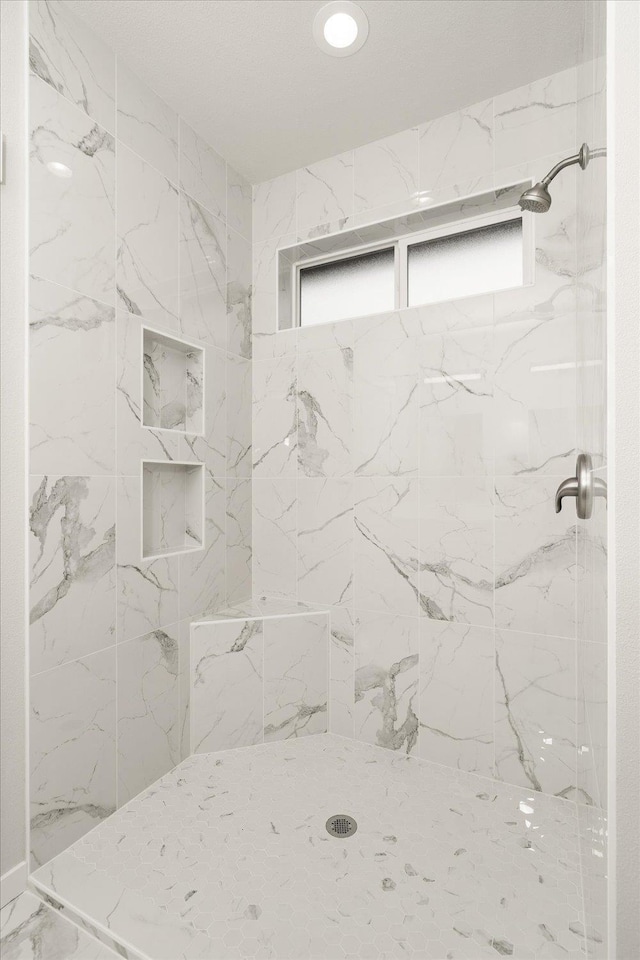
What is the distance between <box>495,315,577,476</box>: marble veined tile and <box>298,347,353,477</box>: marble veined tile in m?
0.63

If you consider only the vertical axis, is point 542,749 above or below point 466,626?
below

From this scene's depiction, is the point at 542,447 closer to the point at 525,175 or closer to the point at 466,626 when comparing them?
the point at 466,626

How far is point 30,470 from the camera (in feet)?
4.53

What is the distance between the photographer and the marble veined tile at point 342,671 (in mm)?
2127

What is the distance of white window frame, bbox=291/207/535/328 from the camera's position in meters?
1.83

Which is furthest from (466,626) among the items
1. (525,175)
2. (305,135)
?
(305,135)

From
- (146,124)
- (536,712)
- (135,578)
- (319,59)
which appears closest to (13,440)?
(135,578)

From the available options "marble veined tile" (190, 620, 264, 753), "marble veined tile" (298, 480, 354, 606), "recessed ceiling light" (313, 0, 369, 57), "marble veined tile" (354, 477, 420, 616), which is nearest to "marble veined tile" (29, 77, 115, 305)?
"recessed ceiling light" (313, 0, 369, 57)

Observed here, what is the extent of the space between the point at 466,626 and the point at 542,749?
477 mm

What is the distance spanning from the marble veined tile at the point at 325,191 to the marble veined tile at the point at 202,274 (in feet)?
1.36

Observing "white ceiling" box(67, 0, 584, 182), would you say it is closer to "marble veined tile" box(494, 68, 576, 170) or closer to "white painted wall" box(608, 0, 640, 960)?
"marble veined tile" box(494, 68, 576, 170)

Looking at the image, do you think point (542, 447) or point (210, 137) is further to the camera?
point (210, 137)

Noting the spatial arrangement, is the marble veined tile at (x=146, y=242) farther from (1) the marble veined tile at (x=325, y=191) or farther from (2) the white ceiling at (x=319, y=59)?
(1) the marble veined tile at (x=325, y=191)

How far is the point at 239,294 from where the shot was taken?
233 cm
